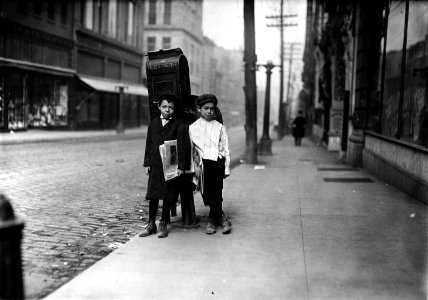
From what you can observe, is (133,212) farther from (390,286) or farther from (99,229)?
(390,286)

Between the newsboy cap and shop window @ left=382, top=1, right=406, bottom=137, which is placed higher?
shop window @ left=382, top=1, right=406, bottom=137

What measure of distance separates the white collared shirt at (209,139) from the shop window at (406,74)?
4134 mm

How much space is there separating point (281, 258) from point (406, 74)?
6.65 m

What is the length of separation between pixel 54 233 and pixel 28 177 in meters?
4.82

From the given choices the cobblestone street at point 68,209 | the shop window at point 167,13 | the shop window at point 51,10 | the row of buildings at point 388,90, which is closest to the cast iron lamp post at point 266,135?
the row of buildings at point 388,90

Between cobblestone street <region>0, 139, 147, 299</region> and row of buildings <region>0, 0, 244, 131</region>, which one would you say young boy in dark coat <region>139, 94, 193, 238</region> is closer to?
cobblestone street <region>0, 139, 147, 299</region>

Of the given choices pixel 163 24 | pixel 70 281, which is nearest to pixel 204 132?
pixel 70 281

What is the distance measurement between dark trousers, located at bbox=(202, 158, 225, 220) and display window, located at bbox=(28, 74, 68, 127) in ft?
72.0

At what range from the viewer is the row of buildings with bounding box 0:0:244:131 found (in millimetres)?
22203

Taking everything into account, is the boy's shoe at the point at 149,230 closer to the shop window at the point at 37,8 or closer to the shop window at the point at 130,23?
the shop window at the point at 37,8

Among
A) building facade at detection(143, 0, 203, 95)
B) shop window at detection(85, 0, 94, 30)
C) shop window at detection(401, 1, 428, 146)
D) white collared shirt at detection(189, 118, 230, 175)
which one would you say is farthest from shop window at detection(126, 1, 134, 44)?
white collared shirt at detection(189, 118, 230, 175)

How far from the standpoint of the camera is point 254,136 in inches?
554

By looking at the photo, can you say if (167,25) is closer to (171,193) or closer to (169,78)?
(169,78)

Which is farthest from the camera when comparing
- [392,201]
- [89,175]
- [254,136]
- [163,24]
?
[163,24]
